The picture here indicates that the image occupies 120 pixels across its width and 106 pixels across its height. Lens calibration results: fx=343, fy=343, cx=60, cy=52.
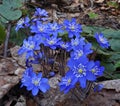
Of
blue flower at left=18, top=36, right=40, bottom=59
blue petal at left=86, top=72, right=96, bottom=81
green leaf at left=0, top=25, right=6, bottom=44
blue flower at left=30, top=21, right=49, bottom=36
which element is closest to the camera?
blue petal at left=86, top=72, right=96, bottom=81

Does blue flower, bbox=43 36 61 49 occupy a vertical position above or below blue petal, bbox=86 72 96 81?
above

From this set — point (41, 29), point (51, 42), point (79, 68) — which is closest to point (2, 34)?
point (41, 29)

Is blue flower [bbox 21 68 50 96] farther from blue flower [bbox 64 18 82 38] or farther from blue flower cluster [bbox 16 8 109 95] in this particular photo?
blue flower [bbox 64 18 82 38]

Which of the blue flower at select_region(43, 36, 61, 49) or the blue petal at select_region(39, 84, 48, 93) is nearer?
the blue petal at select_region(39, 84, 48, 93)

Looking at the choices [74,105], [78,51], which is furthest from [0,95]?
[78,51]

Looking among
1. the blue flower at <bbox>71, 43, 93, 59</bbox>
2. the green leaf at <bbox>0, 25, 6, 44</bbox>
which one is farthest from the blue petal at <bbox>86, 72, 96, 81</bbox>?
the green leaf at <bbox>0, 25, 6, 44</bbox>

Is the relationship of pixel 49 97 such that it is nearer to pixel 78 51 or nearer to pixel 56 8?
pixel 78 51

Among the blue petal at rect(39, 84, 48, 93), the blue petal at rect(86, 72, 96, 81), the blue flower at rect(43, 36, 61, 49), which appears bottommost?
the blue petal at rect(39, 84, 48, 93)

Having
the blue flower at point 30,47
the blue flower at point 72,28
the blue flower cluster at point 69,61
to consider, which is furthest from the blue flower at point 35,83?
the blue flower at point 72,28
